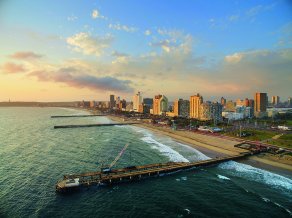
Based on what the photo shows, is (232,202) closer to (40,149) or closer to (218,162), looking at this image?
(218,162)

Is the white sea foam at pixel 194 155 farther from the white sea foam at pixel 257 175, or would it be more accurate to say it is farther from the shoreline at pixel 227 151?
the white sea foam at pixel 257 175

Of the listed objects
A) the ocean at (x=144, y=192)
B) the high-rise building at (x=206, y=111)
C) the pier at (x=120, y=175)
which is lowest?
the ocean at (x=144, y=192)

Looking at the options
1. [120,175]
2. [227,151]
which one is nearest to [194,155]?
[227,151]

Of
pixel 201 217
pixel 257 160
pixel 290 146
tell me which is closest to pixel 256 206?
pixel 201 217

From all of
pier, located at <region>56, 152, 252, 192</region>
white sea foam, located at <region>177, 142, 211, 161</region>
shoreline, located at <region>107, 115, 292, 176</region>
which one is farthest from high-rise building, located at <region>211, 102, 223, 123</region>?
pier, located at <region>56, 152, 252, 192</region>

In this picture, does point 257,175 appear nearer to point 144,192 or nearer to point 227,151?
point 227,151

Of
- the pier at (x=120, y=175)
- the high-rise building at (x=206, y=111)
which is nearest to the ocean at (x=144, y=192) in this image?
the pier at (x=120, y=175)

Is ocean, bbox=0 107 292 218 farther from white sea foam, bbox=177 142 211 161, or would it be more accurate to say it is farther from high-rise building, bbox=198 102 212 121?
high-rise building, bbox=198 102 212 121
